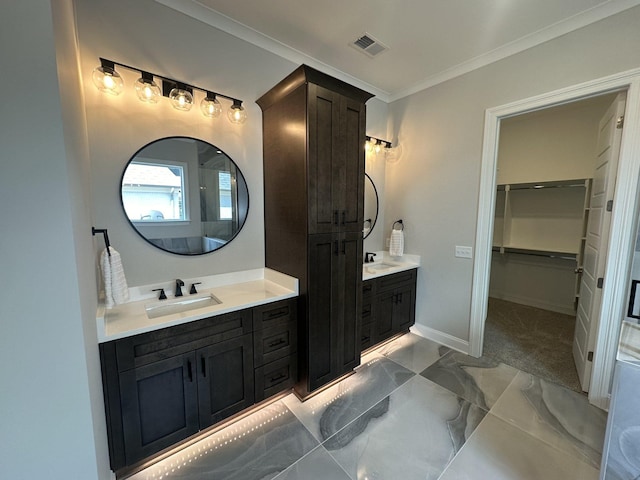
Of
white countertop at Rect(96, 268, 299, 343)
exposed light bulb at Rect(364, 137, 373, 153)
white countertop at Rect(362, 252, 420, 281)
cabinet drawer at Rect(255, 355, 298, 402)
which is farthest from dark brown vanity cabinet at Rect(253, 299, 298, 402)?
exposed light bulb at Rect(364, 137, 373, 153)

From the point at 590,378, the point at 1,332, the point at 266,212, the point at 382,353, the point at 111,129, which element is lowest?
the point at 382,353

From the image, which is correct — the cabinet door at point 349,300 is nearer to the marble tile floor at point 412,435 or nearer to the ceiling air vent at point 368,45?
the marble tile floor at point 412,435

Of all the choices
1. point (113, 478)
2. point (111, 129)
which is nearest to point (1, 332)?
point (113, 478)

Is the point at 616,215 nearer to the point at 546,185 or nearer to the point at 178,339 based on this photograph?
the point at 546,185

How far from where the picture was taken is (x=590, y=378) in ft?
6.54

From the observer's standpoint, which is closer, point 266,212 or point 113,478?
point 113,478

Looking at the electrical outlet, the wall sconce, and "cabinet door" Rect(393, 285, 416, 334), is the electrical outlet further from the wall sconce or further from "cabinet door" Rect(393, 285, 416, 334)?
the wall sconce

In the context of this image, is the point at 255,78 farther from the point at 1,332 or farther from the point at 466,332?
the point at 466,332

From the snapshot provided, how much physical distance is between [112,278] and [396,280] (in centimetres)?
243

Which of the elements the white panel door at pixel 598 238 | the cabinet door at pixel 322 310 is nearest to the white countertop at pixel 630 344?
the white panel door at pixel 598 238

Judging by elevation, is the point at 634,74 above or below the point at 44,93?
above

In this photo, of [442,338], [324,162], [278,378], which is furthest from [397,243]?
[278,378]

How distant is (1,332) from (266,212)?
1.64 meters

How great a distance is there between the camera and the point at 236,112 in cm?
198
